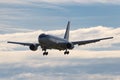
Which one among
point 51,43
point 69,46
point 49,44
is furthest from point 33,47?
point 69,46

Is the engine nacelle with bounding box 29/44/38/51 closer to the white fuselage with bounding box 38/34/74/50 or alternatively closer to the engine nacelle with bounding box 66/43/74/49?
the white fuselage with bounding box 38/34/74/50

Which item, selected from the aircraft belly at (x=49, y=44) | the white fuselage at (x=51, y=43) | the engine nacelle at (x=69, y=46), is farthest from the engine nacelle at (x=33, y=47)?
the engine nacelle at (x=69, y=46)

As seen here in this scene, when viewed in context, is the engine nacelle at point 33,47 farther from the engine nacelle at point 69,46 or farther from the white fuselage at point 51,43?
the engine nacelle at point 69,46

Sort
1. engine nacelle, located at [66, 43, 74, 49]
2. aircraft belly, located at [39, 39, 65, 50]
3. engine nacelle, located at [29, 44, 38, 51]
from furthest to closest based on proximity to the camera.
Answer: engine nacelle, located at [29, 44, 38, 51] < engine nacelle, located at [66, 43, 74, 49] < aircraft belly, located at [39, 39, 65, 50]

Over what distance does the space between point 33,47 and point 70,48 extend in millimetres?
15302

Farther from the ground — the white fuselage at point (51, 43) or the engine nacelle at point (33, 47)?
the engine nacelle at point (33, 47)

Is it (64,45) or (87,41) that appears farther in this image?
(87,41)

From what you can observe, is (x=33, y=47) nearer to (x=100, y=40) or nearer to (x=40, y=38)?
(x=40, y=38)

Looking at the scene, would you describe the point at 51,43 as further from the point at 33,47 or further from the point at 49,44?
the point at 33,47

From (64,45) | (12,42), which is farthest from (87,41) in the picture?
(12,42)

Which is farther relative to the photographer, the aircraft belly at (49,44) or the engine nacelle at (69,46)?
the engine nacelle at (69,46)

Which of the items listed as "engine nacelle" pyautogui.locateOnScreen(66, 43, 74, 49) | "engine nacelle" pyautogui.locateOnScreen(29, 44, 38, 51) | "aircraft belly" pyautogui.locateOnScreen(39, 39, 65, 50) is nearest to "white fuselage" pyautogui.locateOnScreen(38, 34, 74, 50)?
"aircraft belly" pyautogui.locateOnScreen(39, 39, 65, 50)

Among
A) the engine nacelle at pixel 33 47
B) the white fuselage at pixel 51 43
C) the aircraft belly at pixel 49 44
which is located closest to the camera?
the aircraft belly at pixel 49 44

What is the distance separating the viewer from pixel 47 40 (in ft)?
537
